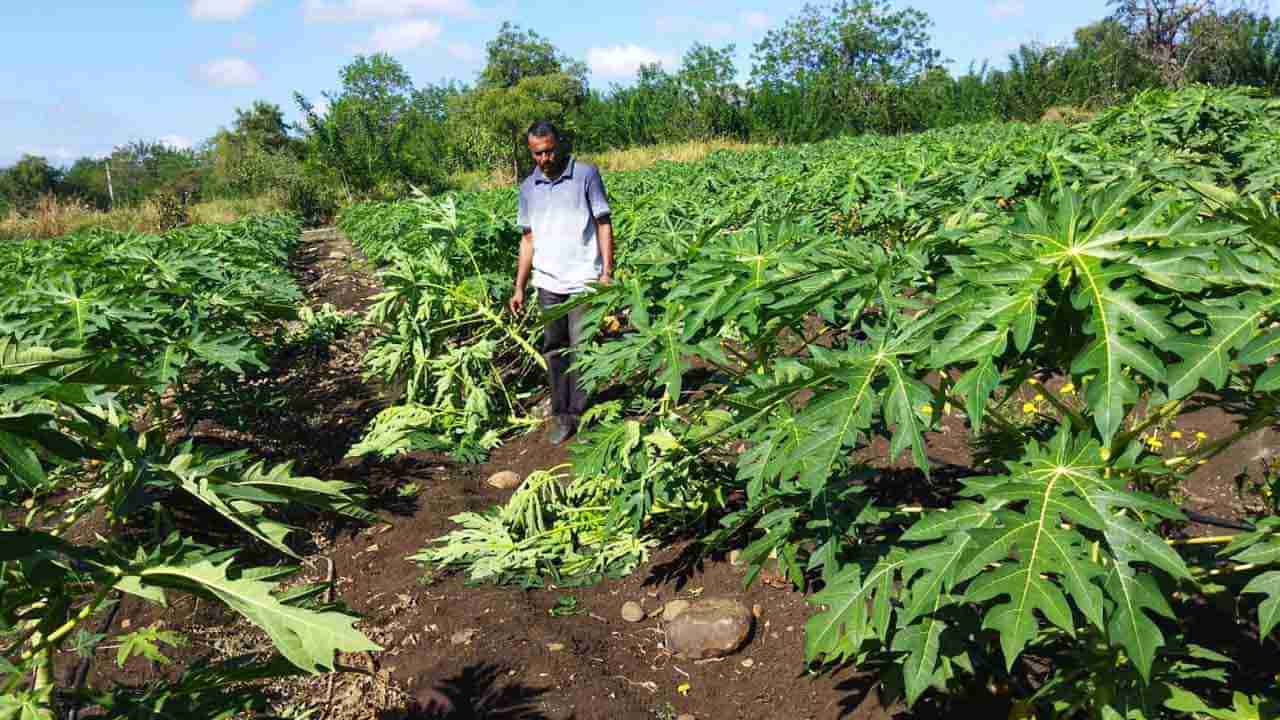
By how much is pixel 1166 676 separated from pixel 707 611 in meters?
1.42

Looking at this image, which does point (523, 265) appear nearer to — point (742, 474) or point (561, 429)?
point (561, 429)

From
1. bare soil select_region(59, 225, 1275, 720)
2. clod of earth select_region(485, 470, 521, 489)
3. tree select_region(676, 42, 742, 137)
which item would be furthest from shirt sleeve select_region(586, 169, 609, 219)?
tree select_region(676, 42, 742, 137)

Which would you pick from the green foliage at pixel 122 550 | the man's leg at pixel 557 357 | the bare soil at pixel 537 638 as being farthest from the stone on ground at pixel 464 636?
the man's leg at pixel 557 357

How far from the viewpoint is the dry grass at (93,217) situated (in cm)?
2277

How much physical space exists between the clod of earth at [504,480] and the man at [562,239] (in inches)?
12.2

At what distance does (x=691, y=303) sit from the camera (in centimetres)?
204

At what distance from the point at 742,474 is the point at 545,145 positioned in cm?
290

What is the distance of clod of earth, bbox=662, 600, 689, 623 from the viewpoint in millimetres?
2895

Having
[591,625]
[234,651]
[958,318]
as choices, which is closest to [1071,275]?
[958,318]

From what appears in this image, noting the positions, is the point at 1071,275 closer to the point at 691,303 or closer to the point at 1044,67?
the point at 691,303

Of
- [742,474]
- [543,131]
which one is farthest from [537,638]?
[543,131]

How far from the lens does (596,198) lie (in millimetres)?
4430

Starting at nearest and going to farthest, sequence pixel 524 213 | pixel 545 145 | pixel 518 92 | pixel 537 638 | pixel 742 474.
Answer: pixel 742 474, pixel 537 638, pixel 545 145, pixel 524 213, pixel 518 92

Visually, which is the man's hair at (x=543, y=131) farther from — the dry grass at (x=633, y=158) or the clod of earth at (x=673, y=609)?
the dry grass at (x=633, y=158)
